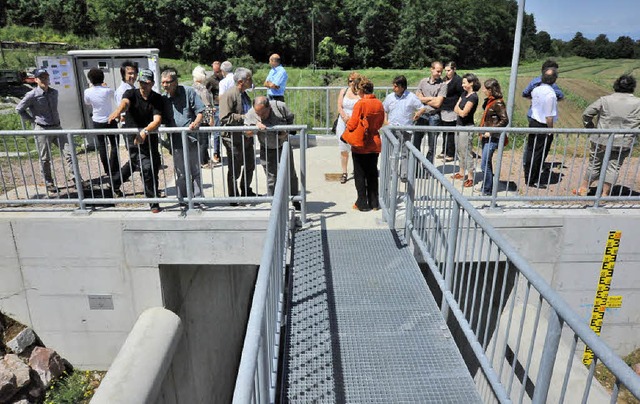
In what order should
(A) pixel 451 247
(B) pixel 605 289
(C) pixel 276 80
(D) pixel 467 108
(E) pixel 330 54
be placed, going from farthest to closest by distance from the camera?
(E) pixel 330 54 < (C) pixel 276 80 < (D) pixel 467 108 < (B) pixel 605 289 < (A) pixel 451 247

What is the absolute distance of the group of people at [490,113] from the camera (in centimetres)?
712

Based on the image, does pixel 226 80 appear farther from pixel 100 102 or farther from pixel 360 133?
pixel 360 133

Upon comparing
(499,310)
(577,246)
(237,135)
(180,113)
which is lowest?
(577,246)

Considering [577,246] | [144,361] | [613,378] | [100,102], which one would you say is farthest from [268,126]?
[613,378]

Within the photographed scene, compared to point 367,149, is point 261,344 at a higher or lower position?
lower

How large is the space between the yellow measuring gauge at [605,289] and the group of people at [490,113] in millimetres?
859

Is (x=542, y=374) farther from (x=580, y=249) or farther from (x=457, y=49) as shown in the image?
(x=457, y=49)

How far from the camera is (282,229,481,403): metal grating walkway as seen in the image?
3736 mm

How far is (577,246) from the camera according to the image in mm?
7027

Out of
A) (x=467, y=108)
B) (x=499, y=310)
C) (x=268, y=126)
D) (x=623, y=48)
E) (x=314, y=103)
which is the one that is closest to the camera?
(x=499, y=310)

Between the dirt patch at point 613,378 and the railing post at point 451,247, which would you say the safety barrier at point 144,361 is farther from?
the dirt patch at point 613,378

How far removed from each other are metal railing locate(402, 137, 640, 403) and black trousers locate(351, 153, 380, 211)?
1040 mm

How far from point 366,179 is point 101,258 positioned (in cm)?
391

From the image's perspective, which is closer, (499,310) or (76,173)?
(499,310)
